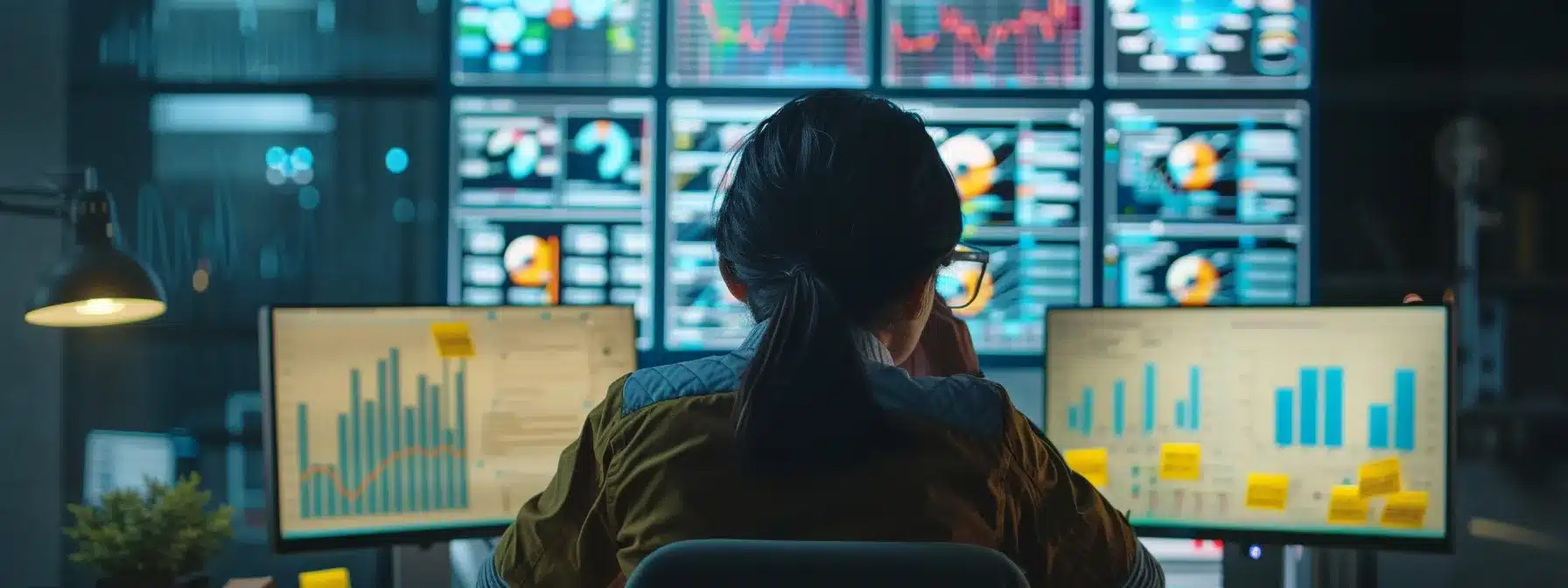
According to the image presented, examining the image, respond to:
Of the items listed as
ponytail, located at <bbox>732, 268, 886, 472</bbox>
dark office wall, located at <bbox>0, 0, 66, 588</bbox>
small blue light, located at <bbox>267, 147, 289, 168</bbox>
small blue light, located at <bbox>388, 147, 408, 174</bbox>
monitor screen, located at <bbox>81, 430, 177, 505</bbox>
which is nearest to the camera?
ponytail, located at <bbox>732, 268, 886, 472</bbox>

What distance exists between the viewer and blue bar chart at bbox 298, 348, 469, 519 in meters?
1.54

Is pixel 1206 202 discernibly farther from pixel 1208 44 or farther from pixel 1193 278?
pixel 1208 44

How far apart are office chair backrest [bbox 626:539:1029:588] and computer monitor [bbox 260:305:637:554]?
0.88 meters

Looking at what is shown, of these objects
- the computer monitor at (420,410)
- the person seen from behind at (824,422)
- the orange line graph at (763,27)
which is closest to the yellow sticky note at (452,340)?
the computer monitor at (420,410)

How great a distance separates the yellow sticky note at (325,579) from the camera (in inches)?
63.4

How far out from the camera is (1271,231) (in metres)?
2.59

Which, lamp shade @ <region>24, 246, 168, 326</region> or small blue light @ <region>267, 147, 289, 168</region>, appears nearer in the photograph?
lamp shade @ <region>24, 246, 168, 326</region>

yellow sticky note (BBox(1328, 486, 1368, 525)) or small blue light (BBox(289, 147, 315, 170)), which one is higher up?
small blue light (BBox(289, 147, 315, 170))

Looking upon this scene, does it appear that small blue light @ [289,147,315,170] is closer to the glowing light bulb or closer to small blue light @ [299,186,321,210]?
small blue light @ [299,186,321,210]

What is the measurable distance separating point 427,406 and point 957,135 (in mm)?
1419

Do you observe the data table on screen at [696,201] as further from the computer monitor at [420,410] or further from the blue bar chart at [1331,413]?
the blue bar chart at [1331,413]

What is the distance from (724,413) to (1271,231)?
2030 millimetres

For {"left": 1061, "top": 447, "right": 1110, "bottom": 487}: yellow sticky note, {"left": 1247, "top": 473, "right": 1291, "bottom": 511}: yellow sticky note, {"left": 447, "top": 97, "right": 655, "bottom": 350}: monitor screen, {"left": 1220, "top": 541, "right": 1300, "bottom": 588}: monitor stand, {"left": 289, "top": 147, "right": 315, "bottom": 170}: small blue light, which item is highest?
{"left": 289, "top": 147, "right": 315, "bottom": 170}: small blue light

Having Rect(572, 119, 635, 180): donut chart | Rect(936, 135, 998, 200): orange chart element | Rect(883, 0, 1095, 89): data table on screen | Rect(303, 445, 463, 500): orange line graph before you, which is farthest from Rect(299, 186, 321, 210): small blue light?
Rect(303, 445, 463, 500): orange line graph
